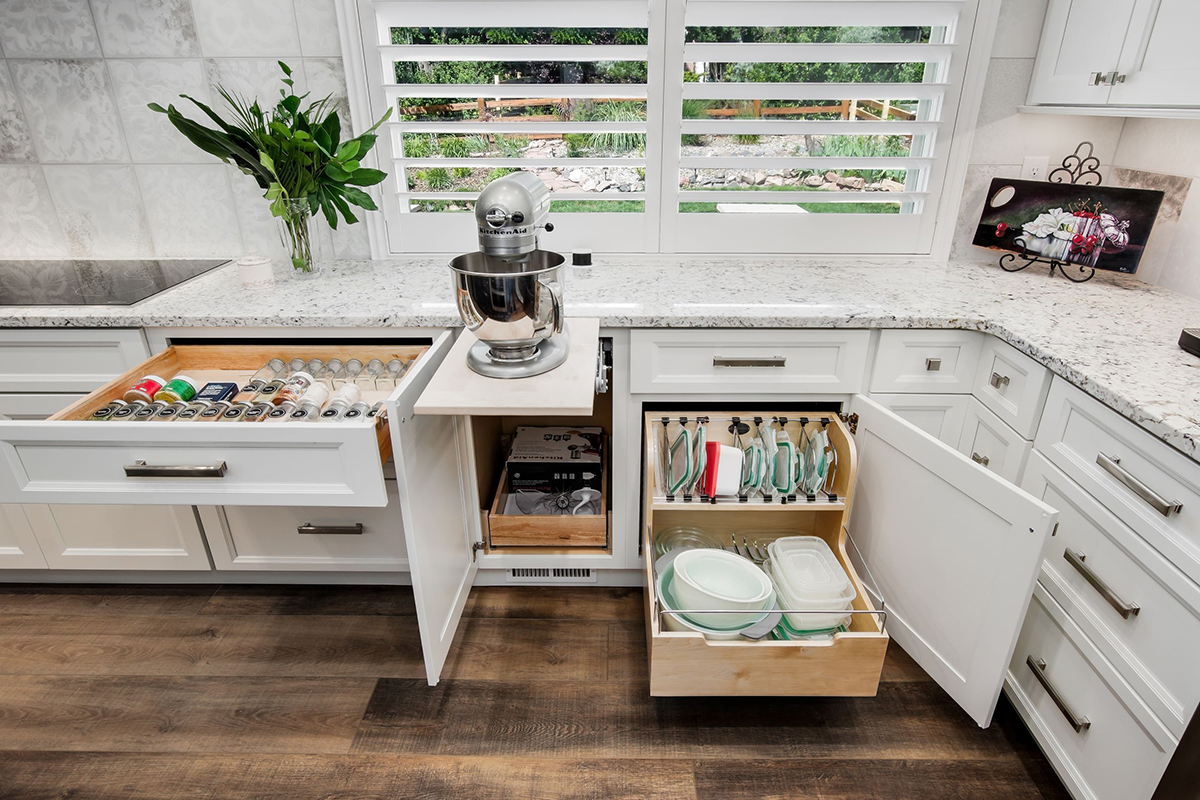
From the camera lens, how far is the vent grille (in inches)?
71.7

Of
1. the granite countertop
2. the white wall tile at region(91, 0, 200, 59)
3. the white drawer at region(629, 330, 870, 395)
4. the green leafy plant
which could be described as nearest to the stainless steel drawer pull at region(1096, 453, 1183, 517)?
the granite countertop

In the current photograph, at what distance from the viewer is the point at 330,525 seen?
5.48 ft

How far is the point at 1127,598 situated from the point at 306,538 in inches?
68.3

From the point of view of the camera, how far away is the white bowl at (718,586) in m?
1.30

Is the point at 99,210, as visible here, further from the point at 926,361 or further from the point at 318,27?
the point at 926,361

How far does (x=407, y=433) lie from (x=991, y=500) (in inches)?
41.1

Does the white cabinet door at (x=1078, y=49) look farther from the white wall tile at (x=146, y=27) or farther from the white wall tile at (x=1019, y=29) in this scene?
the white wall tile at (x=146, y=27)

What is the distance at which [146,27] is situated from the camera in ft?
5.86

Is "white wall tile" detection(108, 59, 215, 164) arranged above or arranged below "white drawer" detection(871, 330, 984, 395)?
above

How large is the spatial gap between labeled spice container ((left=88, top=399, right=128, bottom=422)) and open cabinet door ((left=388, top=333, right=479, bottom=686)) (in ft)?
1.77

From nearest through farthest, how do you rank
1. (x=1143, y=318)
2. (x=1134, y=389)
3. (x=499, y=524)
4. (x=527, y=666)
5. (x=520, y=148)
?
(x=1134, y=389)
(x=1143, y=318)
(x=527, y=666)
(x=499, y=524)
(x=520, y=148)

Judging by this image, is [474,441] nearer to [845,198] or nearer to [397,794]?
[397,794]

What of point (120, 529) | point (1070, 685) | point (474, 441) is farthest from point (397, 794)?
point (1070, 685)

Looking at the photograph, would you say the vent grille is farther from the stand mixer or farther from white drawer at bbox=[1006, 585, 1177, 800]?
white drawer at bbox=[1006, 585, 1177, 800]
